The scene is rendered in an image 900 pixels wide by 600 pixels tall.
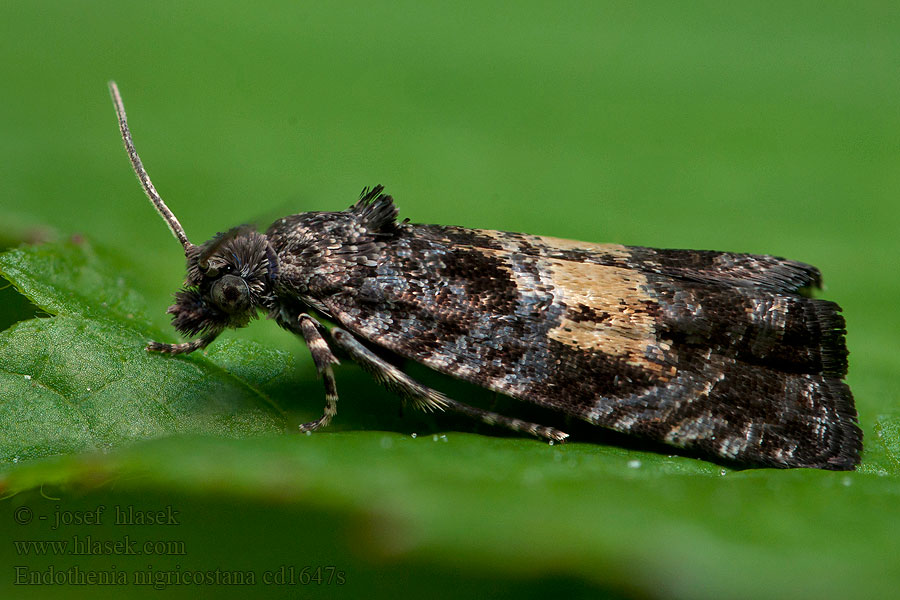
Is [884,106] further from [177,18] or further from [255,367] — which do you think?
[177,18]

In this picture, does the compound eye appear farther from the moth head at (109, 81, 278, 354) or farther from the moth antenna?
the moth antenna

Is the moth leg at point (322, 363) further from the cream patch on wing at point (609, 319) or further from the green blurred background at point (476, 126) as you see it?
the cream patch on wing at point (609, 319)

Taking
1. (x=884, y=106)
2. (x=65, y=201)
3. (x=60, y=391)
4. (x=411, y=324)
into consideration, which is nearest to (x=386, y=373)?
(x=411, y=324)

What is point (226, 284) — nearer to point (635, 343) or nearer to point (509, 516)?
point (635, 343)

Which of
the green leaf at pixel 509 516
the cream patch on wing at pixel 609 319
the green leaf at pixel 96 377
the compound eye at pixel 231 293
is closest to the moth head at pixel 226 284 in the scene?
the compound eye at pixel 231 293

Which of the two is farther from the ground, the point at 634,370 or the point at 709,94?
the point at 709,94

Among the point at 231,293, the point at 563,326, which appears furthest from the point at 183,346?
the point at 563,326
